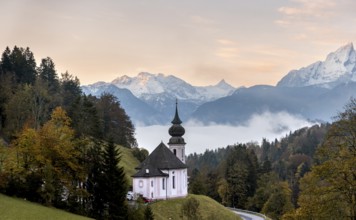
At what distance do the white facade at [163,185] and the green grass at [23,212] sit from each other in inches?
1120

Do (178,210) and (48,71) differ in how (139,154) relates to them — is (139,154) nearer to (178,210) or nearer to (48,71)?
(48,71)

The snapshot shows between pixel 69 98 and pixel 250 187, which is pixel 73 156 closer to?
pixel 69 98

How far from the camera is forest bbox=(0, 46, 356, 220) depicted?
27.3m

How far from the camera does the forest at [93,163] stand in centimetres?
2733

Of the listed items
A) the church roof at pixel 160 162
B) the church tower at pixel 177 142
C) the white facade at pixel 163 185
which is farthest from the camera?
the church tower at pixel 177 142

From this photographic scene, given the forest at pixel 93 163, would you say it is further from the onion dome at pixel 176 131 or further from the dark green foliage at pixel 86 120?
the onion dome at pixel 176 131

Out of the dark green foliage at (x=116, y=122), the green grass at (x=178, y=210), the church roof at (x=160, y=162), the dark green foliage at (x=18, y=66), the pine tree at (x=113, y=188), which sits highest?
the dark green foliage at (x=18, y=66)

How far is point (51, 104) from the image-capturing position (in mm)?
99875

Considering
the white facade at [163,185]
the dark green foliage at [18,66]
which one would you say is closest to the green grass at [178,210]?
the white facade at [163,185]

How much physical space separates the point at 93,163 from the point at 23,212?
1441 centimetres

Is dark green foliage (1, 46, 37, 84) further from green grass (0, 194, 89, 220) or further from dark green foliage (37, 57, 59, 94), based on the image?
green grass (0, 194, 89, 220)

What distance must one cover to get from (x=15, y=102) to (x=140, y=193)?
27163 millimetres

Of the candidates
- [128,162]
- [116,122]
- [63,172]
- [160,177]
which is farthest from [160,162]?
[116,122]

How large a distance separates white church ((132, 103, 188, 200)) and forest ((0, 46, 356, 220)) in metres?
9.93
